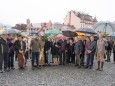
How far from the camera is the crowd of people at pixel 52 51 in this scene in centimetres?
1477

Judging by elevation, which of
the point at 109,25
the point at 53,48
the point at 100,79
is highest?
the point at 109,25

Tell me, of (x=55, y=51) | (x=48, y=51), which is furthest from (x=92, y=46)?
(x=48, y=51)

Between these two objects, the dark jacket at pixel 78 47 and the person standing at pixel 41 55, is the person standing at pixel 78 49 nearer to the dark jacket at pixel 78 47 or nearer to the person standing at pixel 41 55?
the dark jacket at pixel 78 47

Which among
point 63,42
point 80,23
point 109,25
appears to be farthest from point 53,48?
point 80,23

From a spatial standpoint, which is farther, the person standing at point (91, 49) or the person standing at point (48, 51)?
the person standing at point (48, 51)

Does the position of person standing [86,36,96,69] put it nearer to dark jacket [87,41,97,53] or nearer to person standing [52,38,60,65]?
dark jacket [87,41,97,53]

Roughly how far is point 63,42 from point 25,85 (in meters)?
7.42

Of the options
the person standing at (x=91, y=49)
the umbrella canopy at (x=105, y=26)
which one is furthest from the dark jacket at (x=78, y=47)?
the umbrella canopy at (x=105, y=26)

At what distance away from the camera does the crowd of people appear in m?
14.8

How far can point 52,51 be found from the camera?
→ 17.1m

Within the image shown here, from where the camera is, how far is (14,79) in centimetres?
1160

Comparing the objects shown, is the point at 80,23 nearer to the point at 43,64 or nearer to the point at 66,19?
the point at 66,19

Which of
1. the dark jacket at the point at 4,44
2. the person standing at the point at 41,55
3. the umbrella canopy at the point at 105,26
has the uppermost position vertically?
the umbrella canopy at the point at 105,26

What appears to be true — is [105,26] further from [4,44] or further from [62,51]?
[4,44]
